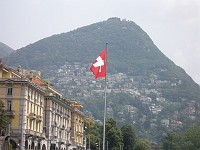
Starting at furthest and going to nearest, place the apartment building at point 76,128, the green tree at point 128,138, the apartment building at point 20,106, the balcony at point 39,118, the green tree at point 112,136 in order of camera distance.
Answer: the green tree at point 128,138 → the green tree at point 112,136 → the apartment building at point 76,128 → the balcony at point 39,118 → the apartment building at point 20,106

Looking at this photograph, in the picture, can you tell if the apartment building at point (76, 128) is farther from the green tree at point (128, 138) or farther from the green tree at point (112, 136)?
the green tree at point (128, 138)

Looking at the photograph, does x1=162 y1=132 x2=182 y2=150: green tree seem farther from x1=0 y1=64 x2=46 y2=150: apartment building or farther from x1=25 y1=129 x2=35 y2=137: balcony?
x1=25 y1=129 x2=35 y2=137: balcony

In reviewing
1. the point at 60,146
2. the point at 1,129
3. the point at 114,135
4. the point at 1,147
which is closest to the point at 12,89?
the point at 1,129

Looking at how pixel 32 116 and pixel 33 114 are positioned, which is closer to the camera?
pixel 32 116

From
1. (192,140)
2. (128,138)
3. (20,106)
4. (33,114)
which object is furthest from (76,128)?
(20,106)

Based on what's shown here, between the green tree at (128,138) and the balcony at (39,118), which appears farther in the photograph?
the green tree at (128,138)

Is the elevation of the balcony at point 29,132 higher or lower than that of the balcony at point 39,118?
lower

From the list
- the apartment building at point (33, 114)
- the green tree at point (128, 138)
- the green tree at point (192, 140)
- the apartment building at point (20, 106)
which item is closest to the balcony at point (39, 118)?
the apartment building at point (33, 114)

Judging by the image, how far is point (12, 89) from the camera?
83.1m

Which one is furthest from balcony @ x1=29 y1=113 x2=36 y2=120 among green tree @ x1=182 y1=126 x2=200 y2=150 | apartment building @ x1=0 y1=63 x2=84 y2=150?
green tree @ x1=182 y1=126 x2=200 y2=150

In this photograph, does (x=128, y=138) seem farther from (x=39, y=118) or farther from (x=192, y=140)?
Result: (x=39, y=118)

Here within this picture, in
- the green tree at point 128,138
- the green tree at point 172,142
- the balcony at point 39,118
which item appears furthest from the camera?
the green tree at point 172,142

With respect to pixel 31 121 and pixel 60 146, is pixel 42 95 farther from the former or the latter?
pixel 60 146

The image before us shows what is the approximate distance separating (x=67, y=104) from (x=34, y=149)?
23.8m
